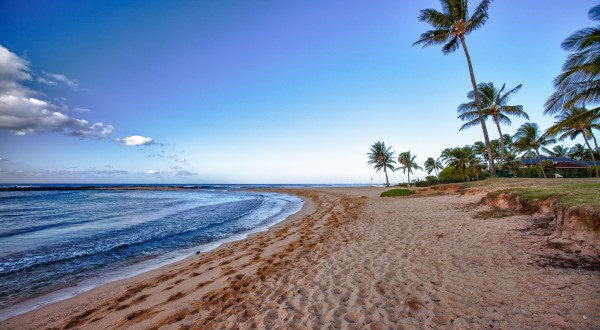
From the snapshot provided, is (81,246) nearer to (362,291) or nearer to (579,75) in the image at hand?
(362,291)

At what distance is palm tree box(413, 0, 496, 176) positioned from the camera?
1903cm

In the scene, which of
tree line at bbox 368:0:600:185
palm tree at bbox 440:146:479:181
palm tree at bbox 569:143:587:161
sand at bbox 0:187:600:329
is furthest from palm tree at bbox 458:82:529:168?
palm tree at bbox 569:143:587:161

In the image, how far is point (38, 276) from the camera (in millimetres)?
6137

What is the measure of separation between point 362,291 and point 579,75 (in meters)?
14.6

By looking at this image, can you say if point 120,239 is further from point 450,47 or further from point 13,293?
point 450,47

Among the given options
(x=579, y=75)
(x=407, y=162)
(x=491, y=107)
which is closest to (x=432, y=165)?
(x=407, y=162)

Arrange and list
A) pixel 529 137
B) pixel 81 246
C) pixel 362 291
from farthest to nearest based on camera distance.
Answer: pixel 529 137 < pixel 81 246 < pixel 362 291

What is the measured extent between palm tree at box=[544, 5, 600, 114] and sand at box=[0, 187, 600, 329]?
27.2 feet

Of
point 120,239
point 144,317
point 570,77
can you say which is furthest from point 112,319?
point 570,77

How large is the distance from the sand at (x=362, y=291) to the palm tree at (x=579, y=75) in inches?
326

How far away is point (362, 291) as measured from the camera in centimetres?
407

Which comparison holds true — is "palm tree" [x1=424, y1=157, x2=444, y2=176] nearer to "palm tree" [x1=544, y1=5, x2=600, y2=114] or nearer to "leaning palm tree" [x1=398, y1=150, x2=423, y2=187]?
"leaning palm tree" [x1=398, y1=150, x2=423, y2=187]

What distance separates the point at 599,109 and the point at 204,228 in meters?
18.2

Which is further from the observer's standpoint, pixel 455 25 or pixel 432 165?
pixel 432 165
